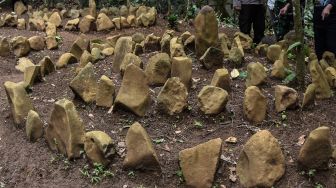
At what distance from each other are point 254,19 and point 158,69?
9.20ft

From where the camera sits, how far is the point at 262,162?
11.0 feet

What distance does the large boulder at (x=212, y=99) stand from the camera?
403 centimetres

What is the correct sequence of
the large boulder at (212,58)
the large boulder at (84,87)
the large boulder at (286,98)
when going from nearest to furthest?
the large boulder at (286,98), the large boulder at (84,87), the large boulder at (212,58)

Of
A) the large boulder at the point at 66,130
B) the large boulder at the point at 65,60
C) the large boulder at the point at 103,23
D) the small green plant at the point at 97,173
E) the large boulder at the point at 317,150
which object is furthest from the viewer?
the large boulder at the point at 103,23

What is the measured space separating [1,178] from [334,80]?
3123mm

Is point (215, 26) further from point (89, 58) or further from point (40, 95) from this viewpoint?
point (40, 95)

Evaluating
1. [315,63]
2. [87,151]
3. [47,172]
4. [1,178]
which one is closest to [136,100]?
[87,151]

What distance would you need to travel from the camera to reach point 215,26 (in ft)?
17.2

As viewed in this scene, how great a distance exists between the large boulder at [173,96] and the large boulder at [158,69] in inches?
21.2

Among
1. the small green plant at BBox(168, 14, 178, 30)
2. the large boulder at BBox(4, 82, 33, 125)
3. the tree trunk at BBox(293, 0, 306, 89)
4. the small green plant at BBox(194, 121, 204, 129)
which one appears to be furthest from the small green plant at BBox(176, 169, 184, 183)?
the small green plant at BBox(168, 14, 178, 30)

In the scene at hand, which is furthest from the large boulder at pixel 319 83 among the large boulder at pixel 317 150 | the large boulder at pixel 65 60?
the large boulder at pixel 65 60

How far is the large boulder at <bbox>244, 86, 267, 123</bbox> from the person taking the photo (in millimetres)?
3945

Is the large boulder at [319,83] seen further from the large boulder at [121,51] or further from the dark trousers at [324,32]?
the large boulder at [121,51]

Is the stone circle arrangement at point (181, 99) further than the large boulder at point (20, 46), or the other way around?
the large boulder at point (20, 46)
